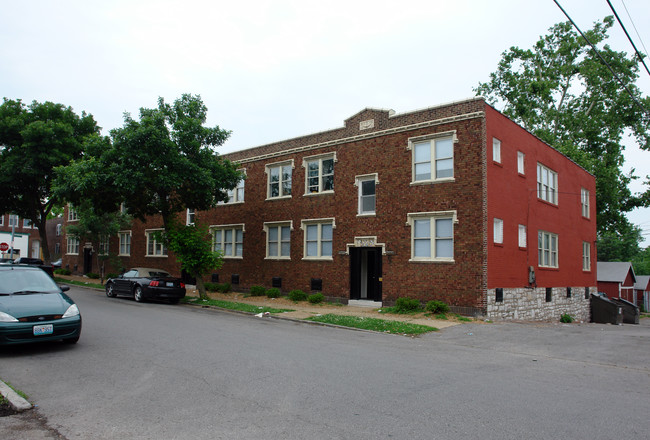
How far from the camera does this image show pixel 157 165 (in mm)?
19859

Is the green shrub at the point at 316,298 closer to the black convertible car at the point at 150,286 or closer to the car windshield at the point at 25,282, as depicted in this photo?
the black convertible car at the point at 150,286

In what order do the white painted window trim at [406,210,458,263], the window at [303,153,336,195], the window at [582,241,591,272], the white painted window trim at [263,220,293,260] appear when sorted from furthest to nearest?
the window at [582,241,591,272], the white painted window trim at [263,220,293,260], the window at [303,153,336,195], the white painted window trim at [406,210,458,263]

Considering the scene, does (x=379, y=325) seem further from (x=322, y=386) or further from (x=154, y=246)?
(x=154, y=246)

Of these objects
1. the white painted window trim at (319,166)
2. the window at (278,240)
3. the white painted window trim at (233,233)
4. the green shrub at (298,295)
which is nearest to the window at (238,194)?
the white painted window trim at (233,233)

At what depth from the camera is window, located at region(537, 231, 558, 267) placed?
2159 centimetres

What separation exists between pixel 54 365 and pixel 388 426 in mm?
5793

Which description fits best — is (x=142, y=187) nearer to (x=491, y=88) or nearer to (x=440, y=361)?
(x=440, y=361)

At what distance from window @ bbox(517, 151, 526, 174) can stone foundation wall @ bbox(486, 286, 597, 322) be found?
486cm

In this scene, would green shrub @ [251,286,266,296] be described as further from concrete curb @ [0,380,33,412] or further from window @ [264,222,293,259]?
Result: concrete curb @ [0,380,33,412]

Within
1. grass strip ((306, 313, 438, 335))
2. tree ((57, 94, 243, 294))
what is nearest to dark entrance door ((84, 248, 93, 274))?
tree ((57, 94, 243, 294))

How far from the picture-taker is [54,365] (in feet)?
25.9

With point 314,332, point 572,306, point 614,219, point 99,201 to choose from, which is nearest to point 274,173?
point 99,201

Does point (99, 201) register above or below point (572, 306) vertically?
above

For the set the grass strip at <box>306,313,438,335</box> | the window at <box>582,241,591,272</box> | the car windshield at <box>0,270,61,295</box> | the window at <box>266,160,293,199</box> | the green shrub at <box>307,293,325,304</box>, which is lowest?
the grass strip at <box>306,313,438,335</box>
